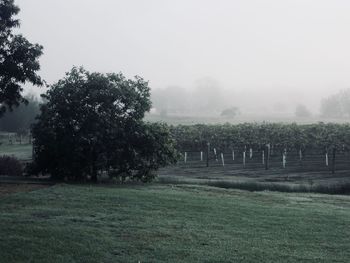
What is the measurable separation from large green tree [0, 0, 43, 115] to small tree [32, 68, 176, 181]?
379 cm

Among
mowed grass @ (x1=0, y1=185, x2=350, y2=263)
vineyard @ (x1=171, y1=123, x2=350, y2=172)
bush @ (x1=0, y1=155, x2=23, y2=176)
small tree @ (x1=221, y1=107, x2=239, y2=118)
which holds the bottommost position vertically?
mowed grass @ (x1=0, y1=185, x2=350, y2=263)

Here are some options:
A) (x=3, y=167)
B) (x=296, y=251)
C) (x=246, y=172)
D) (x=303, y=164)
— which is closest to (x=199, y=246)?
(x=296, y=251)

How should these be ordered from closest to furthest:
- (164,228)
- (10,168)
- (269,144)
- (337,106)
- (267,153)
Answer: (164,228), (10,168), (267,153), (269,144), (337,106)

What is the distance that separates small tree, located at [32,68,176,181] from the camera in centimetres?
2495

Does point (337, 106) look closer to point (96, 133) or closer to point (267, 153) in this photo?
point (267, 153)

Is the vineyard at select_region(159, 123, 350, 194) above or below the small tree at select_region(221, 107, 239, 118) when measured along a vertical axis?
below

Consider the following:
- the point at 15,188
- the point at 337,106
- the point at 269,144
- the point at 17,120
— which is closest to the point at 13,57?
the point at 15,188

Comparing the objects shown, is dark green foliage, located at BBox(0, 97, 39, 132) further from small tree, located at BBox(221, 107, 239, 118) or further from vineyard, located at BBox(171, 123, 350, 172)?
small tree, located at BBox(221, 107, 239, 118)

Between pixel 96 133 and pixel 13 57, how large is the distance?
18.3ft

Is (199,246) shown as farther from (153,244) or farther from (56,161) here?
(56,161)

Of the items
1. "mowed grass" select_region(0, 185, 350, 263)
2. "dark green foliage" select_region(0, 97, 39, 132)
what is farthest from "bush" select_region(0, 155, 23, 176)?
"dark green foliage" select_region(0, 97, 39, 132)

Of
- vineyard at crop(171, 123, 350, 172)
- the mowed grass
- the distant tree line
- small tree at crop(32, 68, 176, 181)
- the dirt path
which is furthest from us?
the distant tree line

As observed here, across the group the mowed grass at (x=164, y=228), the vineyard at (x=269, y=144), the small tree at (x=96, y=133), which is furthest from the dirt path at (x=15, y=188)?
the vineyard at (x=269, y=144)

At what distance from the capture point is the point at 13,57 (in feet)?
69.8
